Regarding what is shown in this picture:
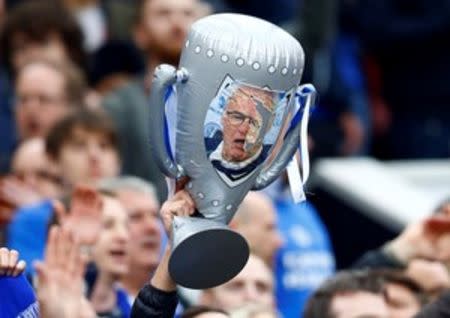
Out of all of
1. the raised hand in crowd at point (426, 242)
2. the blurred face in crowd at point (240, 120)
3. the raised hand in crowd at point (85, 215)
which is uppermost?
the blurred face in crowd at point (240, 120)

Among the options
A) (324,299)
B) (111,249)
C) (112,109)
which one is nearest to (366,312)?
(324,299)

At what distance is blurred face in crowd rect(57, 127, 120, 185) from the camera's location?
31.0ft

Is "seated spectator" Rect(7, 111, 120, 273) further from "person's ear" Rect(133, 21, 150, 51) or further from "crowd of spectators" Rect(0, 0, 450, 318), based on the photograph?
"person's ear" Rect(133, 21, 150, 51)

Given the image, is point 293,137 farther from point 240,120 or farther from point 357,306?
point 357,306

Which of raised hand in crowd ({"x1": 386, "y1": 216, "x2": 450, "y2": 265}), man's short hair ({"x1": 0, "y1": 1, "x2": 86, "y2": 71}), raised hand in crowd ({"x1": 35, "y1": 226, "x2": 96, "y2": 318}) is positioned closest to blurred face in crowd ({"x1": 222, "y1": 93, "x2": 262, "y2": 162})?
raised hand in crowd ({"x1": 35, "y1": 226, "x2": 96, "y2": 318})

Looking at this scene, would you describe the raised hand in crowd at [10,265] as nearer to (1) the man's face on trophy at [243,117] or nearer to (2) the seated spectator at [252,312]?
(1) the man's face on trophy at [243,117]

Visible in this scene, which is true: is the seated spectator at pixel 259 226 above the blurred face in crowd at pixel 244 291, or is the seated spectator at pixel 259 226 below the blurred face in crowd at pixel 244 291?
below

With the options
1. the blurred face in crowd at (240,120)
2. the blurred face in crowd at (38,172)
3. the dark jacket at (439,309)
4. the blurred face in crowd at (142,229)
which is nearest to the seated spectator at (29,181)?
the blurred face in crowd at (38,172)

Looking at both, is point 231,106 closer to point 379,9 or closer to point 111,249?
point 111,249

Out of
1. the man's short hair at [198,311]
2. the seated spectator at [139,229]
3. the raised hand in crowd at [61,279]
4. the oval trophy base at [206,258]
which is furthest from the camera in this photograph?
the seated spectator at [139,229]

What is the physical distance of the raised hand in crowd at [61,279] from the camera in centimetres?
690

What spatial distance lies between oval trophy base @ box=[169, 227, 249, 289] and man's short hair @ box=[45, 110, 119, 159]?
137 inches

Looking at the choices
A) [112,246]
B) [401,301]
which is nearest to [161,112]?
[112,246]

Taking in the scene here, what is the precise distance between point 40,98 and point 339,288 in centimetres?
236
